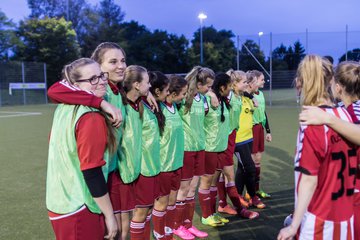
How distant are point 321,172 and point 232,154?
291 centimetres

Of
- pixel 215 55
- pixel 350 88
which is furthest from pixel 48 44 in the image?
pixel 350 88

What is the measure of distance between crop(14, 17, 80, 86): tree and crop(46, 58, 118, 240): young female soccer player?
1426 inches

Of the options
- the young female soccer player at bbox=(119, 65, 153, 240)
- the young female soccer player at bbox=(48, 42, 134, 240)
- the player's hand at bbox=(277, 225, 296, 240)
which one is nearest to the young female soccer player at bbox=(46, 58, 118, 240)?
the young female soccer player at bbox=(48, 42, 134, 240)

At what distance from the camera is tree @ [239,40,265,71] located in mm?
25109

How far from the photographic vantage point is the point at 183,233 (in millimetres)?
4262

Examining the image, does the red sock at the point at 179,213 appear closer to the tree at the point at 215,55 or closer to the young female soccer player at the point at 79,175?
the young female soccer player at the point at 79,175

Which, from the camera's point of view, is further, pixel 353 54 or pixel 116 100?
pixel 353 54

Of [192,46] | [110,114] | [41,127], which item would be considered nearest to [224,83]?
[110,114]

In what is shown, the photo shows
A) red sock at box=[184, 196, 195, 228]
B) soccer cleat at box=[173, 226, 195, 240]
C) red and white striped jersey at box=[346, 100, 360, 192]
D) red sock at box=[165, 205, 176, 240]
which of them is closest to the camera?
red and white striped jersey at box=[346, 100, 360, 192]

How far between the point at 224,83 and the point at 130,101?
2.00 meters

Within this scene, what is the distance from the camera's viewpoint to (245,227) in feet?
15.2

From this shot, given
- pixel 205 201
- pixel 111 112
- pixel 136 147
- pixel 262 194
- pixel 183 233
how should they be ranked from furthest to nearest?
pixel 262 194 < pixel 205 201 < pixel 183 233 < pixel 136 147 < pixel 111 112

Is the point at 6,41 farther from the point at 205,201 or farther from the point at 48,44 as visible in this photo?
the point at 205,201

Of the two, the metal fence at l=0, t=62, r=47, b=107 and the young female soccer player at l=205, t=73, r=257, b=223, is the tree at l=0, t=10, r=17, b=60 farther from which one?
the young female soccer player at l=205, t=73, r=257, b=223
